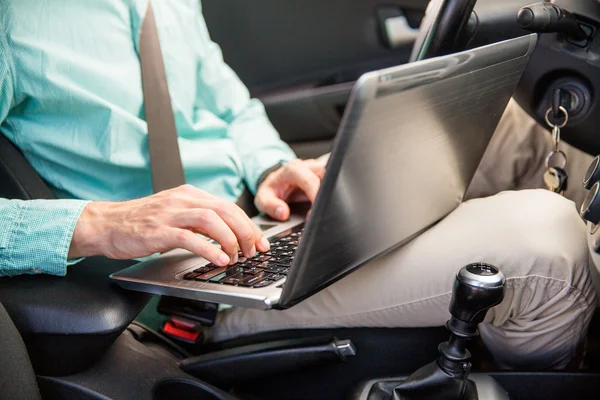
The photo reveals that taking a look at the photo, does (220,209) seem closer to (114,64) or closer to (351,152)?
(351,152)

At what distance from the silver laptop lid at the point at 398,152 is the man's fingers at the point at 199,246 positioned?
12cm

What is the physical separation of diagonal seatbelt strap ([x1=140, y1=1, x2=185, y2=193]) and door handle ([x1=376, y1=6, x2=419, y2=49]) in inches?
19.2

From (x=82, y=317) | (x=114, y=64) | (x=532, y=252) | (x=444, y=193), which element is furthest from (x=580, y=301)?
(x=114, y=64)

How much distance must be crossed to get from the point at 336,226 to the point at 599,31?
481mm

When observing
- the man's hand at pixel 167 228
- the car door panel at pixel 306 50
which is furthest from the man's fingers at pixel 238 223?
the car door panel at pixel 306 50

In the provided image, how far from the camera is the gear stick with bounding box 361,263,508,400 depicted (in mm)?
546

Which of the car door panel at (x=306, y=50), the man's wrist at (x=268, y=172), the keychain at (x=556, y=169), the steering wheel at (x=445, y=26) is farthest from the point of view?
the car door panel at (x=306, y=50)

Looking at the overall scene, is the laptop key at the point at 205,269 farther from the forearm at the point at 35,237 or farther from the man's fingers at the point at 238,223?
the forearm at the point at 35,237

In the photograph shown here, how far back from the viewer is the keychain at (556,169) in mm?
859

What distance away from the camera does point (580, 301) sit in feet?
2.16

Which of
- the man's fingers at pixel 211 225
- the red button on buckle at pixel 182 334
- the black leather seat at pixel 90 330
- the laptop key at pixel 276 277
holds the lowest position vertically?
the red button on buckle at pixel 182 334

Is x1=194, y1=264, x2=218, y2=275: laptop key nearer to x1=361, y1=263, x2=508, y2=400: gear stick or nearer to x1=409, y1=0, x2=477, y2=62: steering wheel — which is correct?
x1=361, y1=263, x2=508, y2=400: gear stick

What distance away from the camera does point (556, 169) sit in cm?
89

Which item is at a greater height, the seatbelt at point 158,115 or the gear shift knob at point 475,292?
the gear shift knob at point 475,292
